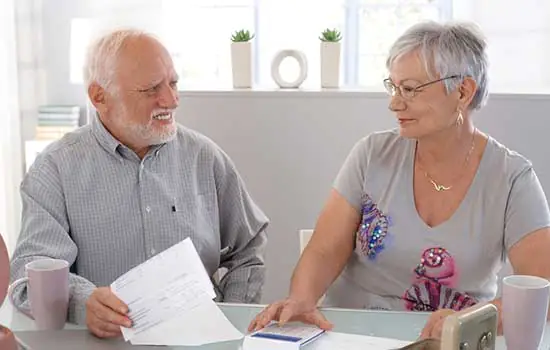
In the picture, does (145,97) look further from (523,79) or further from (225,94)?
(523,79)

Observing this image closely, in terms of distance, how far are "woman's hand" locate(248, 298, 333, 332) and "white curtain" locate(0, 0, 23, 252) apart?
282 cm

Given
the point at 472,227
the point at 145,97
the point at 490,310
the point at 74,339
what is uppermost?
the point at 145,97

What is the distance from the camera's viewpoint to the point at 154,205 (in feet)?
5.99

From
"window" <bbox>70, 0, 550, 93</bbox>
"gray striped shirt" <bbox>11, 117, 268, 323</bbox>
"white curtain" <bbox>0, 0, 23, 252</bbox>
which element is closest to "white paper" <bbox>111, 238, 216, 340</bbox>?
"gray striped shirt" <bbox>11, 117, 268, 323</bbox>

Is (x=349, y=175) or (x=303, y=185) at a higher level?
(x=349, y=175)

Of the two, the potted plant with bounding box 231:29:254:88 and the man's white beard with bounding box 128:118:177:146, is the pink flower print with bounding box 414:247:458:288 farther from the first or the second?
the potted plant with bounding box 231:29:254:88

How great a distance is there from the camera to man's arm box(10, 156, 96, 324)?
1613 mm

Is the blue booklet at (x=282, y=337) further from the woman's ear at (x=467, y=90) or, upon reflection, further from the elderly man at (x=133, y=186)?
the woman's ear at (x=467, y=90)

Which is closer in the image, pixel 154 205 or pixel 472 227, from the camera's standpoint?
pixel 472 227

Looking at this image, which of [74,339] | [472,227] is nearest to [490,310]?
[74,339]

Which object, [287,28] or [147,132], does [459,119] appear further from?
[287,28]

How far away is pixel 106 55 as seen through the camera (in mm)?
1829

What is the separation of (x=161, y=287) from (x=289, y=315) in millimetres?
234

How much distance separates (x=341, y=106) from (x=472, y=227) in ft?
3.94
